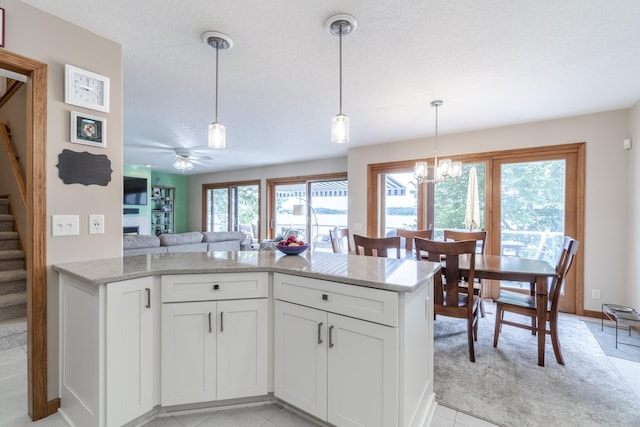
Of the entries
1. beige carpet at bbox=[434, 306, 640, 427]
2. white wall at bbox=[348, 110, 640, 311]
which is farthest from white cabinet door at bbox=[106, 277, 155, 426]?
white wall at bbox=[348, 110, 640, 311]

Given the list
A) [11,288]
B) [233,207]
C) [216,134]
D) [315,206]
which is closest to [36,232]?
[216,134]

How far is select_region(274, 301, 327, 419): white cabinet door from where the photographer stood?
1.62 meters

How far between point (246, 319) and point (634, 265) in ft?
13.6

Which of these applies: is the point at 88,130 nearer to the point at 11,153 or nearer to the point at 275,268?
the point at 275,268

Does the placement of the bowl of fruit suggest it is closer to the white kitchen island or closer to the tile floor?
the white kitchen island

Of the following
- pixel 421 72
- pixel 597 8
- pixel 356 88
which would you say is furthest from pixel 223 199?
pixel 597 8

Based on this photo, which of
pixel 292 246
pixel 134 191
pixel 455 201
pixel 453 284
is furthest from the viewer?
pixel 134 191

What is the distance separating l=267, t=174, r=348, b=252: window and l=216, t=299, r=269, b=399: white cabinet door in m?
4.62

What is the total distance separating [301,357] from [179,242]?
146 inches

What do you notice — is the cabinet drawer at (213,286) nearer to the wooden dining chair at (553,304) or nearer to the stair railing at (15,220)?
the wooden dining chair at (553,304)

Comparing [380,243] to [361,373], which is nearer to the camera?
[361,373]

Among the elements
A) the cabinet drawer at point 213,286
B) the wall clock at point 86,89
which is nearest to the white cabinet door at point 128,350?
the cabinet drawer at point 213,286

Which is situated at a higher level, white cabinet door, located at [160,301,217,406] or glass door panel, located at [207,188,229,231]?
glass door panel, located at [207,188,229,231]

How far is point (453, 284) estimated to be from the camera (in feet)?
8.17
